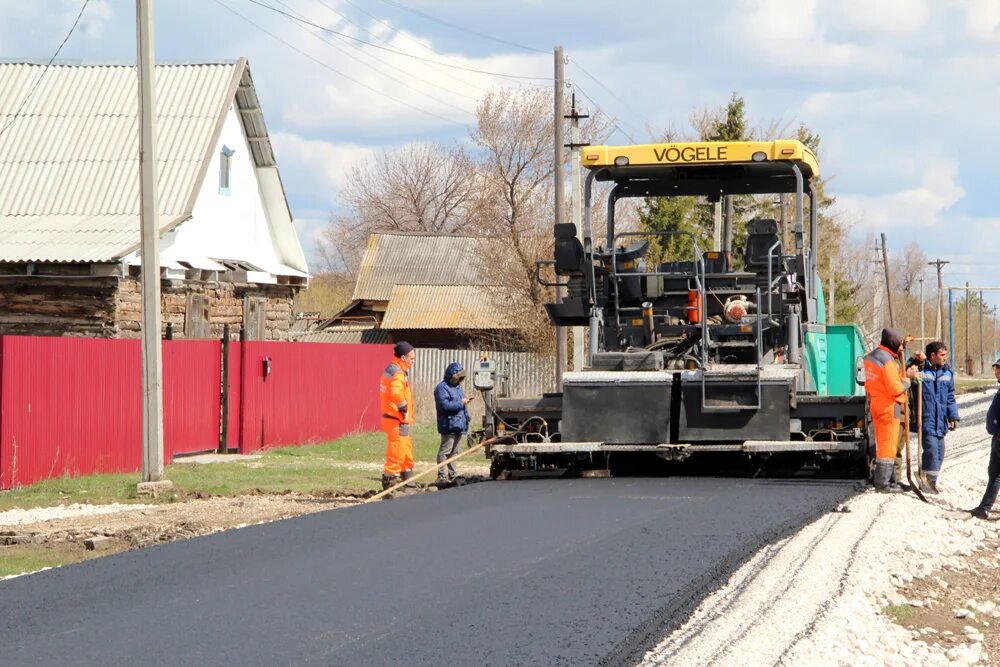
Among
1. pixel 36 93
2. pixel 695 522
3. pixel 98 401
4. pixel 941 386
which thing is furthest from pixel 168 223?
pixel 695 522

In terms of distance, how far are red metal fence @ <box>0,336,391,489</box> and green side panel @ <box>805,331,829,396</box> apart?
8742mm

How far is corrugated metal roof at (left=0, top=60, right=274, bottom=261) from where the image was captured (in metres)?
24.3

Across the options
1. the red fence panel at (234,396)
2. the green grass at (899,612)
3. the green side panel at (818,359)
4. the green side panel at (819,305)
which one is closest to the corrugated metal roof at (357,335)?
the red fence panel at (234,396)

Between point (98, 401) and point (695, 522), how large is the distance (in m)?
9.51

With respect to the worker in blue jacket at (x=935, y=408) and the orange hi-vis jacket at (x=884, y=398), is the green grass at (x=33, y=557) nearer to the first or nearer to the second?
the orange hi-vis jacket at (x=884, y=398)

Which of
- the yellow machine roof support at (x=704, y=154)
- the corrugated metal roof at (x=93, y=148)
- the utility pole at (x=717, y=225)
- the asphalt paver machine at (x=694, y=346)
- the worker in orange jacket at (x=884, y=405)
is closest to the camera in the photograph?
the worker in orange jacket at (x=884, y=405)

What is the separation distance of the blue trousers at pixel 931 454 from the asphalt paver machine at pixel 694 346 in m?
1.50

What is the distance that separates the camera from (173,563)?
8.95m

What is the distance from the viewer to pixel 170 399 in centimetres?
1952

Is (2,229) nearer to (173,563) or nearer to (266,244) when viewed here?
(266,244)

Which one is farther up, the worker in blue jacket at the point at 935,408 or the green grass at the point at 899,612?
the worker in blue jacket at the point at 935,408

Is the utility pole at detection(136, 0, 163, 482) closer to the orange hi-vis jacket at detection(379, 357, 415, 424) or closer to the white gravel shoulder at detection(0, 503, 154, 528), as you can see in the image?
the white gravel shoulder at detection(0, 503, 154, 528)

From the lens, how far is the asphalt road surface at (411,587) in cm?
648

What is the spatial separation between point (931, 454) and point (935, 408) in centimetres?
50
